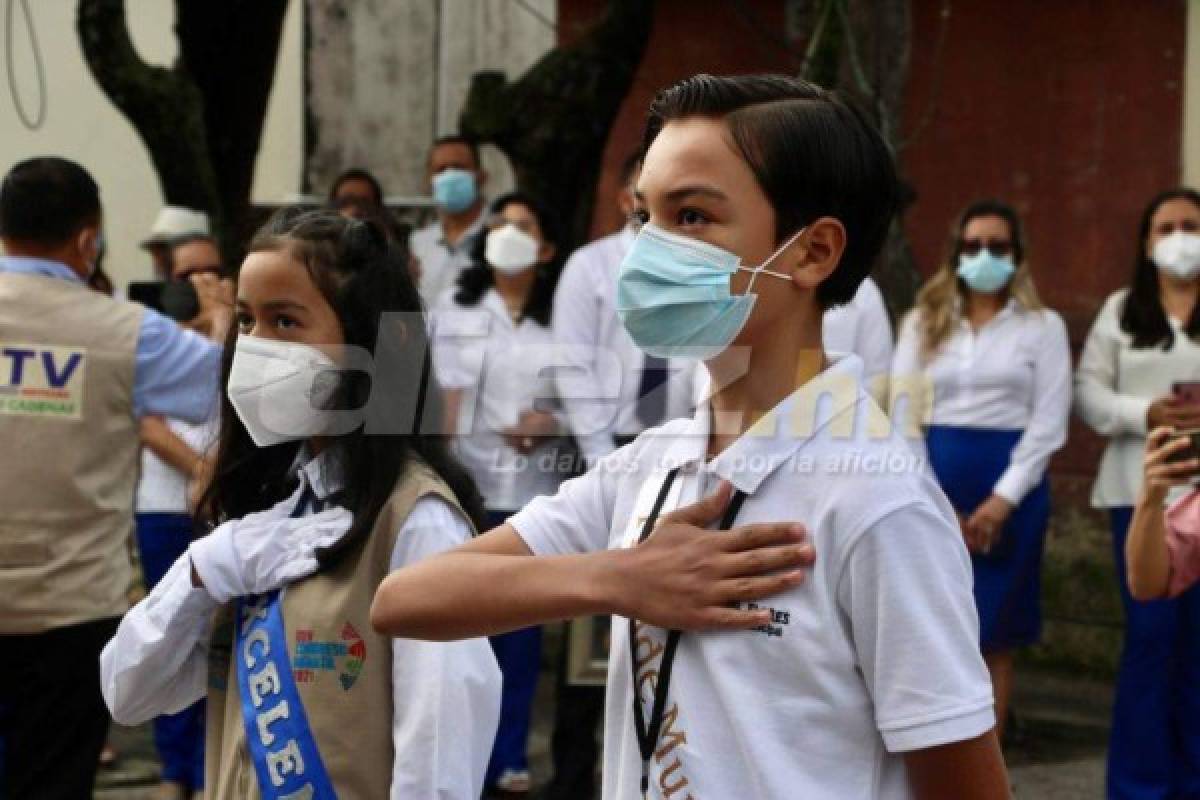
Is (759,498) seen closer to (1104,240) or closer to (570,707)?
(570,707)

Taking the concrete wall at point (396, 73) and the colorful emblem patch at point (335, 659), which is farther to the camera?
the concrete wall at point (396, 73)

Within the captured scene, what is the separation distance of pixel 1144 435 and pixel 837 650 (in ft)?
17.9

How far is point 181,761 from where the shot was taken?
270 inches

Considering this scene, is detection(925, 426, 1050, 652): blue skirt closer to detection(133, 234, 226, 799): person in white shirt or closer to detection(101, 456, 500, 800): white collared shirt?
detection(133, 234, 226, 799): person in white shirt

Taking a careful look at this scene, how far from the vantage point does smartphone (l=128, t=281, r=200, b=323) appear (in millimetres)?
6835

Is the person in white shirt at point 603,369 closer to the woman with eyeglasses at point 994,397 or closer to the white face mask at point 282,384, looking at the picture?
the woman with eyeglasses at point 994,397

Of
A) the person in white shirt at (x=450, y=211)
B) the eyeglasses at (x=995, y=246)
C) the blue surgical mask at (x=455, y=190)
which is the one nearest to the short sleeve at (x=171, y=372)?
the person in white shirt at (x=450, y=211)

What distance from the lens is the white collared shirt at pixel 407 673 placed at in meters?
2.98

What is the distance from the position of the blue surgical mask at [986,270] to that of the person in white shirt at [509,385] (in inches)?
62.6

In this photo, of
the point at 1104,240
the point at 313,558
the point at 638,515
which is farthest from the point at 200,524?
the point at 1104,240

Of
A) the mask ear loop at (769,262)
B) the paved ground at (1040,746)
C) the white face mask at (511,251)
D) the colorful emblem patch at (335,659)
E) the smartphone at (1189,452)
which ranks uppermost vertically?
the white face mask at (511,251)

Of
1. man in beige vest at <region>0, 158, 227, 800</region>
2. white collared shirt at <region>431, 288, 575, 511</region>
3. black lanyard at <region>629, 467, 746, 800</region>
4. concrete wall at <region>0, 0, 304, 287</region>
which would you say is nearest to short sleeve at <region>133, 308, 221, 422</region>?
man in beige vest at <region>0, 158, 227, 800</region>

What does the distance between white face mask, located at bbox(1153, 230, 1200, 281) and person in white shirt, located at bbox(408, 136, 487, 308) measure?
2.68 metres

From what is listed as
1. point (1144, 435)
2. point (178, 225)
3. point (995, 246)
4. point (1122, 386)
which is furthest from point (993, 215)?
point (178, 225)
